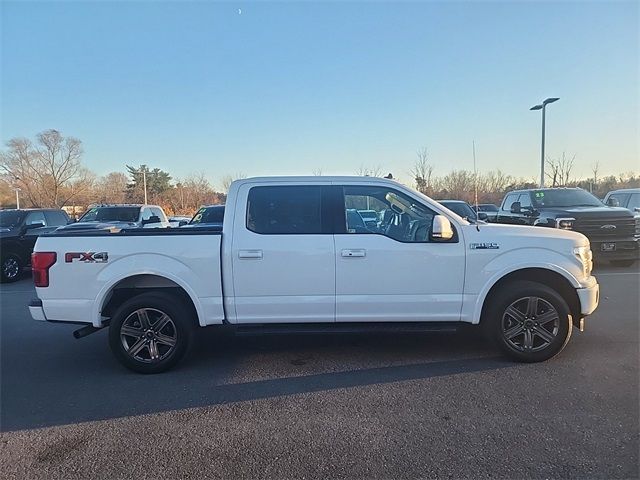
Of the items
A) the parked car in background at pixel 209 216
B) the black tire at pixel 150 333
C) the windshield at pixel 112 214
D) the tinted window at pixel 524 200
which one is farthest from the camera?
the windshield at pixel 112 214

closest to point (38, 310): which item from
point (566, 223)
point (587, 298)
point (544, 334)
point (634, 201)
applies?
point (544, 334)

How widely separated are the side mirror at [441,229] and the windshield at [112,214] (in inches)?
446

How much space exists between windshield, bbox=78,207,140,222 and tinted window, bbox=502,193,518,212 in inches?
457

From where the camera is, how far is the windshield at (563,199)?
37.1 ft

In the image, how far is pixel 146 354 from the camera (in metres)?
4.39

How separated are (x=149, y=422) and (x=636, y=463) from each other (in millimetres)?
3550

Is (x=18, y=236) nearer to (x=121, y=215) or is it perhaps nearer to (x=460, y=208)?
(x=121, y=215)

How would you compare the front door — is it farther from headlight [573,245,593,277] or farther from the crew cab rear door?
headlight [573,245,593,277]

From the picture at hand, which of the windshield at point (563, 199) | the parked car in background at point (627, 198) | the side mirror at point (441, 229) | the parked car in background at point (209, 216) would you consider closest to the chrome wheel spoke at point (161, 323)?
the side mirror at point (441, 229)

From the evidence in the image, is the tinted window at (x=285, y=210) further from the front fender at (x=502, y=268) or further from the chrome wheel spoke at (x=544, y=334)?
the chrome wheel spoke at (x=544, y=334)

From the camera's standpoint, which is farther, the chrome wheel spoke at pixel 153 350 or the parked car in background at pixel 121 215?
the parked car in background at pixel 121 215

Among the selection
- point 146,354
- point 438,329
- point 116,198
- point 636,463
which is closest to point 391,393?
point 438,329

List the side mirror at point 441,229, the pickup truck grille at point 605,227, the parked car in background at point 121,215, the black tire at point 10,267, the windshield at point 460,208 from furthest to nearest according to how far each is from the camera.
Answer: the windshield at point 460,208
the parked car in background at point 121,215
the black tire at point 10,267
the pickup truck grille at point 605,227
the side mirror at point 441,229

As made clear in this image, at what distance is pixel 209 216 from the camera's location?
12.5 m
